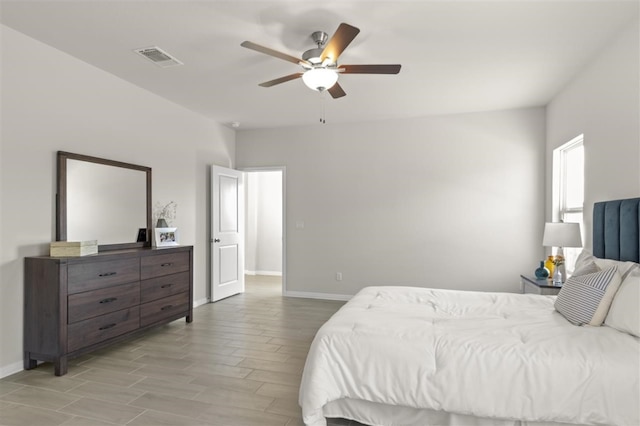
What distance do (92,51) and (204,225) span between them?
109 inches

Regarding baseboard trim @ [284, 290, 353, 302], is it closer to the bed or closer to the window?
the window

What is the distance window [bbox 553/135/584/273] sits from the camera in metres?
4.07

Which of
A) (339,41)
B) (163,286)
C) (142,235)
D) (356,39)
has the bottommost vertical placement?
(163,286)

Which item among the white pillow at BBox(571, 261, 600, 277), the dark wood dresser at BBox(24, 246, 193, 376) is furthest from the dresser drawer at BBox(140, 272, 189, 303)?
the white pillow at BBox(571, 261, 600, 277)

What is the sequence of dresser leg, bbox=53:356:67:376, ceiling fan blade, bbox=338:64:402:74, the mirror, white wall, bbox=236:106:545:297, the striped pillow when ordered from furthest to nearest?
1. white wall, bbox=236:106:545:297
2. the mirror
3. dresser leg, bbox=53:356:67:376
4. ceiling fan blade, bbox=338:64:402:74
5. the striped pillow

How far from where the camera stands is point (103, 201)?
3852 mm

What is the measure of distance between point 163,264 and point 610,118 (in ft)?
14.7

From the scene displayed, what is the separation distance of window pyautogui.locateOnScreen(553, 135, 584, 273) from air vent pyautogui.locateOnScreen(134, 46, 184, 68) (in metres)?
4.12

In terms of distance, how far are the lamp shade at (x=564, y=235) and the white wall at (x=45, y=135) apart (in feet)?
14.3

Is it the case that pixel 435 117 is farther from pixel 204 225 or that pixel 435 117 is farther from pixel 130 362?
pixel 130 362

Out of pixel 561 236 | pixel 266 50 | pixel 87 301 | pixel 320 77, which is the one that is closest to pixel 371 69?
pixel 320 77

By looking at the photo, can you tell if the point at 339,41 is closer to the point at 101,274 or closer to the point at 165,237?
the point at 101,274

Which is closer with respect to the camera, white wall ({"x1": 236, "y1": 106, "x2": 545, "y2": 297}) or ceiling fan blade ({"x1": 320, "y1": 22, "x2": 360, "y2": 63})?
ceiling fan blade ({"x1": 320, "y1": 22, "x2": 360, "y2": 63})

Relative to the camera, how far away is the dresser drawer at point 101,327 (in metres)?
3.06
